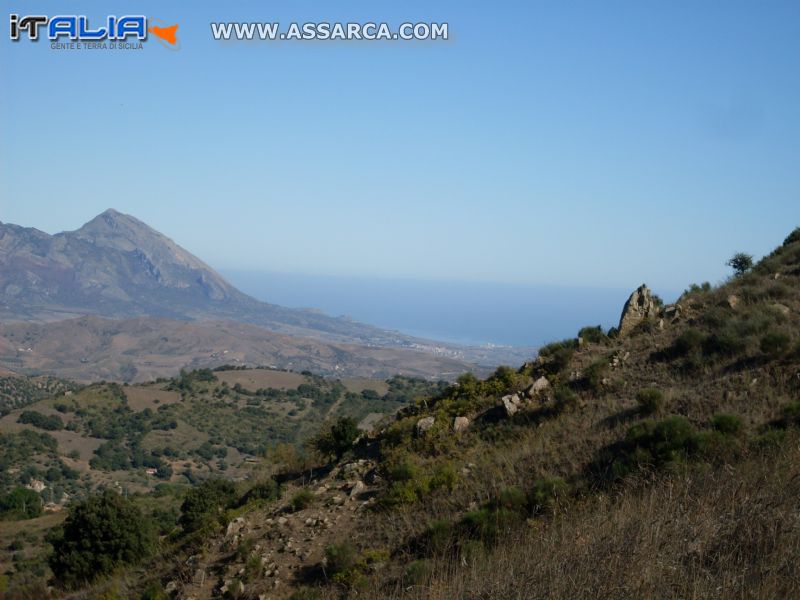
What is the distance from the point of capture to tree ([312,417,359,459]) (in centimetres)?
1527

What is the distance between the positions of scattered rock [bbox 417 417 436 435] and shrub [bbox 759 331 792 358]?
671 centimetres

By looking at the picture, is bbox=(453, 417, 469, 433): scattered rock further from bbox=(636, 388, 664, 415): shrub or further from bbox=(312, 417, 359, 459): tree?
bbox=(636, 388, 664, 415): shrub

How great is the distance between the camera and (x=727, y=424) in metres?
9.69

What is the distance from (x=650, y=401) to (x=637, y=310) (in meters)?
5.04

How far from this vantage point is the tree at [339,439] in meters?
15.3

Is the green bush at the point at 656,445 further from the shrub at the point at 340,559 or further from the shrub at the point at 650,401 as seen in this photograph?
the shrub at the point at 340,559

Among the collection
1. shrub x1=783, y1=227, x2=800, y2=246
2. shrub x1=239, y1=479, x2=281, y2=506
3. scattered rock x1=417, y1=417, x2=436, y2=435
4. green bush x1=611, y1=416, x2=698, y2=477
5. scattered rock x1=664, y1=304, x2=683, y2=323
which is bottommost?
shrub x1=239, y1=479, x2=281, y2=506

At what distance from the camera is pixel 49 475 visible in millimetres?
53656

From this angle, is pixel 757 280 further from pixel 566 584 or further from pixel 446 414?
pixel 566 584

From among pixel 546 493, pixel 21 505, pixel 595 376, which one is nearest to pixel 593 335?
pixel 595 376

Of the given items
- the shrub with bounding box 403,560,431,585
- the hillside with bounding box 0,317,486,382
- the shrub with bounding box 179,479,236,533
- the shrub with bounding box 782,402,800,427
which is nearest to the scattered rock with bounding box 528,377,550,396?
the shrub with bounding box 782,402,800,427

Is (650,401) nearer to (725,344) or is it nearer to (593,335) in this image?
(725,344)

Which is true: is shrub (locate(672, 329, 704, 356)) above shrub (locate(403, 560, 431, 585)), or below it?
above

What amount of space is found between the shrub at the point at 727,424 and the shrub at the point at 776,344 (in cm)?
267
